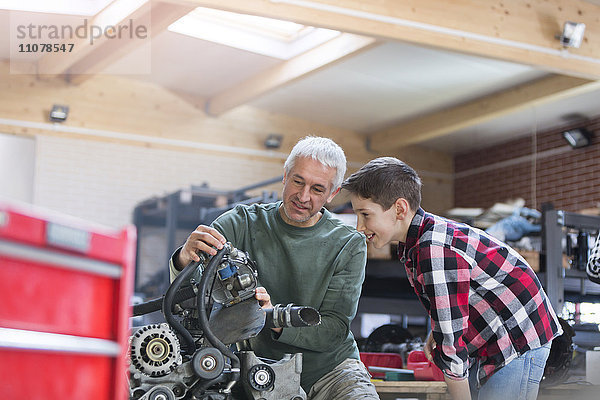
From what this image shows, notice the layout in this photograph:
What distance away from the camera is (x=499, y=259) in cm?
218

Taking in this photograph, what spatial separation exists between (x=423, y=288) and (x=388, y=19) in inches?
152

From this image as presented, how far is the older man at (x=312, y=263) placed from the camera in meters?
2.28

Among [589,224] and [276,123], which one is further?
[276,123]

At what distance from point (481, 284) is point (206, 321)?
0.86m

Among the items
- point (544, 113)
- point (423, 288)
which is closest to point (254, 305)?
point (423, 288)

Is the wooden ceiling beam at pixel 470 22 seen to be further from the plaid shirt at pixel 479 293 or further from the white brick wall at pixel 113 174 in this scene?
the white brick wall at pixel 113 174

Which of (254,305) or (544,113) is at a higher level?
(544,113)

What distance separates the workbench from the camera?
2928mm

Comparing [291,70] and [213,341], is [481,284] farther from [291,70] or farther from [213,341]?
[291,70]

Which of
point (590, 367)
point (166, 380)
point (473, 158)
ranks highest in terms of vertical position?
point (473, 158)

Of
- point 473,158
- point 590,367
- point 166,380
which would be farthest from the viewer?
point 473,158

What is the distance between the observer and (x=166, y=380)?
1.77 metres

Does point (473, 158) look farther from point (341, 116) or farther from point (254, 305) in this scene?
point (254, 305)

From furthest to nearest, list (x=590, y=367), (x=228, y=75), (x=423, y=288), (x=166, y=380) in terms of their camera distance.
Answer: (x=228, y=75)
(x=590, y=367)
(x=423, y=288)
(x=166, y=380)
